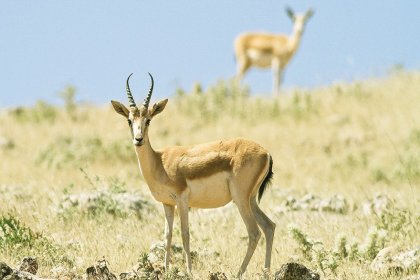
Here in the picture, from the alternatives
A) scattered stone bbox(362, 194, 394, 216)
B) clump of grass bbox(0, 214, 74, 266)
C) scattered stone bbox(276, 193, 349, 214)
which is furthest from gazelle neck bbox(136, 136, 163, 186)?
scattered stone bbox(362, 194, 394, 216)

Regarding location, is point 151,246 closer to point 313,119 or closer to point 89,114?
point 313,119

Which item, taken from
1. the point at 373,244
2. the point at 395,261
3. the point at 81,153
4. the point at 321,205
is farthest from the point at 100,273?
the point at 81,153

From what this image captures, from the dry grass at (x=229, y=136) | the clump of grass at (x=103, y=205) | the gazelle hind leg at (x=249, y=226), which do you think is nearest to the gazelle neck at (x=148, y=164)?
the gazelle hind leg at (x=249, y=226)

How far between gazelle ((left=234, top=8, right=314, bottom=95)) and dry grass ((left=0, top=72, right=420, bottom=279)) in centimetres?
537

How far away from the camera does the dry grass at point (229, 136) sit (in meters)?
9.97

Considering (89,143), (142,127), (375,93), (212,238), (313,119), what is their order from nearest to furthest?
1. (142,127)
2. (212,238)
3. (89,143)
4. (313,119)
5. (375,93)

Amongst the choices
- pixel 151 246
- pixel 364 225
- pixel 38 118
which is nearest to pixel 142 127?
pixel 151 246

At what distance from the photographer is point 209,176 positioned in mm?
8648

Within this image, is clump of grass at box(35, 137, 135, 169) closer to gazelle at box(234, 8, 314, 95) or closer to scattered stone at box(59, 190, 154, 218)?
scattered stone at box(59, 190, 154, 218)

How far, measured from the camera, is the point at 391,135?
789 inches

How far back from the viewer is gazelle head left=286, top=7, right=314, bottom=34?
2973 centimetres

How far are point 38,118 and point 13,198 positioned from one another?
1052cm

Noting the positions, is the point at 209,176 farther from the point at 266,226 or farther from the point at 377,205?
the point at 377,205

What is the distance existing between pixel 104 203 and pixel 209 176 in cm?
321
